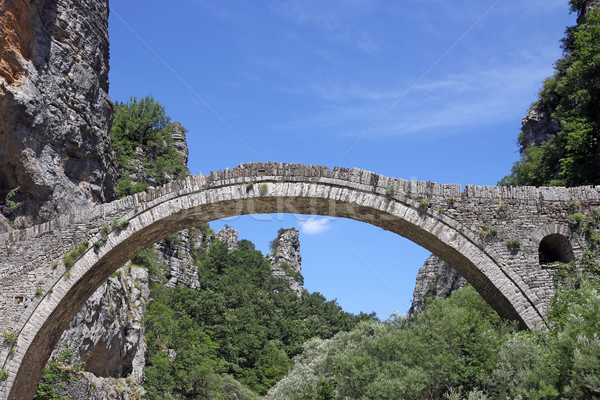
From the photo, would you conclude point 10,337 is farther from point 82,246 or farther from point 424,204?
point 424,204

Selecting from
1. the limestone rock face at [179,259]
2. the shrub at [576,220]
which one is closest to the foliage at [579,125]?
the shrub at [576,220]

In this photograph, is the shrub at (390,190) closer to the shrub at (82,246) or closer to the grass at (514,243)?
the grass at (514,243)

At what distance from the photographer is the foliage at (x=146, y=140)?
42594 mm

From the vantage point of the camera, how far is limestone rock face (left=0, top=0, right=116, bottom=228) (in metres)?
16.7

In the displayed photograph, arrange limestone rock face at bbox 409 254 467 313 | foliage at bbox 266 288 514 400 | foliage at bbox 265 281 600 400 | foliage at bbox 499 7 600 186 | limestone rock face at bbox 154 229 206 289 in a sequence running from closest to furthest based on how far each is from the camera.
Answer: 1. foliage at bbox 265 281 600 400
2. foliage at bbox 266 288 514 400
3. foliage at bbox 499 7 600 186
4. limestone rock face at bbox 409 254 467 313
5. limestone rock face at bbox 154 229 206 289

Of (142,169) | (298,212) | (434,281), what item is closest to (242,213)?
(298,212)

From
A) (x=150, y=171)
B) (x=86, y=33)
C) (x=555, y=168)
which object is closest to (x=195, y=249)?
(x=150, y=171)

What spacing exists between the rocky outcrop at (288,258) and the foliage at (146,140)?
64.4 feet

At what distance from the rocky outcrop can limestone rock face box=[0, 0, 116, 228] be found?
3841 cm

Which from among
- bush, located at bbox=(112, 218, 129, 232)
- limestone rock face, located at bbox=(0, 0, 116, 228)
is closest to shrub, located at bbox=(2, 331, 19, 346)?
bush, located at bbox=(112, 218, 129, 232)

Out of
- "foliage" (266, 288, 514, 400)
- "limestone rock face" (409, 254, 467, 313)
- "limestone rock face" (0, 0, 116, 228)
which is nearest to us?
"foliage" (266, 288, 514, 400)

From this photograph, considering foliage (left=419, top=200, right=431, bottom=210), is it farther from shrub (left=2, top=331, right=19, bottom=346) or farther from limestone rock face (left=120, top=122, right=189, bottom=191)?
limestone rock face (left=120, top=122, right=189, bottom=191)

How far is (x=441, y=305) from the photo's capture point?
17094 mm

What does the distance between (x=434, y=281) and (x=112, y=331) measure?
96.3ft
